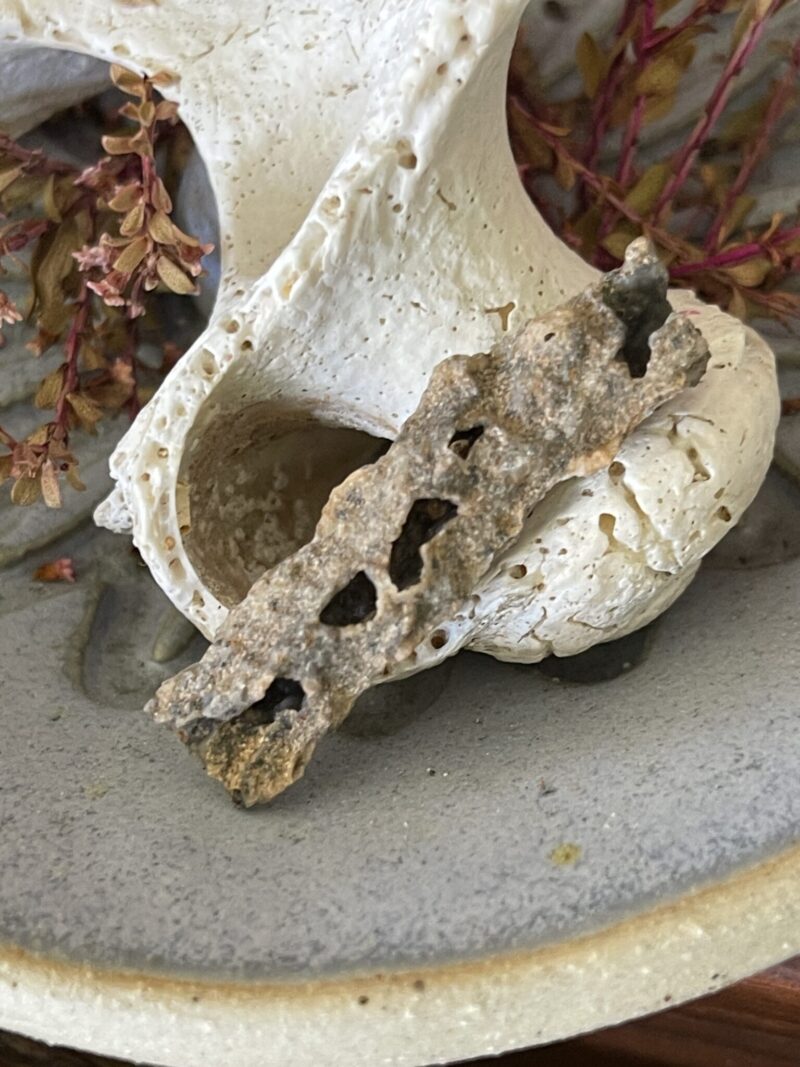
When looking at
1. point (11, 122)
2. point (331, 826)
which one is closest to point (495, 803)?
point (331, 826)

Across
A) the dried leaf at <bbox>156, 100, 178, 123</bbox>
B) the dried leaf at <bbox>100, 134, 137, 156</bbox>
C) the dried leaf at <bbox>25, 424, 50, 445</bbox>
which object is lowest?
the dried leaf at <bbox>25, 424, 50, 445</bbox>

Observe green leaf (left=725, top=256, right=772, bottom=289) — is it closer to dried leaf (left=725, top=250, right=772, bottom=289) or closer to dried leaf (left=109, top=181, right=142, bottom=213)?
dried leaf (left=725, top=250, right=772, bottom=289)

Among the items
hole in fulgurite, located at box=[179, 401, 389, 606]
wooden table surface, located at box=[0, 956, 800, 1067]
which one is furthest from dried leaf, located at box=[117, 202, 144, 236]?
wooden table surface, located at box=[0, 956, 800, 1067]

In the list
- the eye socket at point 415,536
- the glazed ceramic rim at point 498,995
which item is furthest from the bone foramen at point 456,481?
the glazed ceramic rim at point 498,995

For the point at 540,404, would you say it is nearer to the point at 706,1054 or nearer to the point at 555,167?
the point at 555,167

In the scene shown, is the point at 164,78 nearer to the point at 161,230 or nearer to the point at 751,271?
the point at 161,230

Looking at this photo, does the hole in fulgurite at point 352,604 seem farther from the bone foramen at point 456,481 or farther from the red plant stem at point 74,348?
the red plant stem at point 74,348

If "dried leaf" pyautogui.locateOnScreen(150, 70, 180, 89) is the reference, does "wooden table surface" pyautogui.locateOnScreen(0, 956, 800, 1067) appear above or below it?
below

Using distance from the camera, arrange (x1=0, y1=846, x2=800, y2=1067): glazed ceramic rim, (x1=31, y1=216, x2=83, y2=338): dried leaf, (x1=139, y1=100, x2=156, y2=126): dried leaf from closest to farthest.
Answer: (x1=0, y1=846, x2=800, y2=1067): glazed ceramic rim
(x1=139, y1=100, x2=156, y2=126): dried leaf
(x1=31, y1=216, x2=83, y2=338): dried leaf
